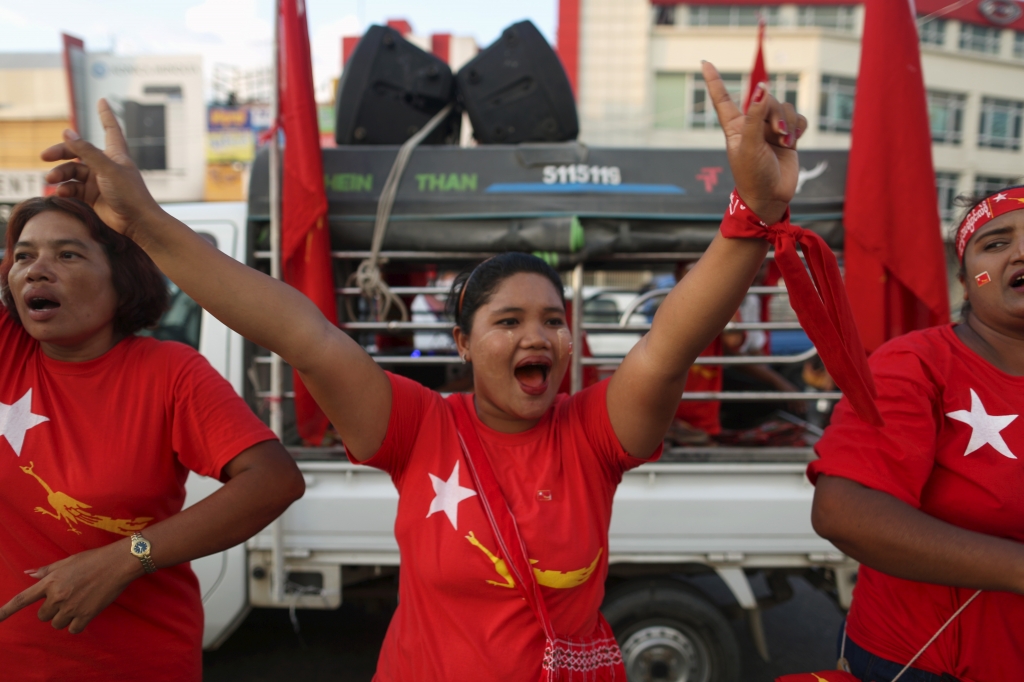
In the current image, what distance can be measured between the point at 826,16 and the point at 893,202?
23.7 metres

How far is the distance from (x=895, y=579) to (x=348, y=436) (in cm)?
123

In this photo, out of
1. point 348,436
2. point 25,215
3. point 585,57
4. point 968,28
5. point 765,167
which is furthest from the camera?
point 968,28

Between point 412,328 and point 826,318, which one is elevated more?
point 826,318

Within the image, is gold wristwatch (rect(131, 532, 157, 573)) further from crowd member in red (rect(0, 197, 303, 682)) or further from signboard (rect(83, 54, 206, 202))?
signboard (rect(83, 54, 206, 202))

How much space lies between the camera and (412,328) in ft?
9.19

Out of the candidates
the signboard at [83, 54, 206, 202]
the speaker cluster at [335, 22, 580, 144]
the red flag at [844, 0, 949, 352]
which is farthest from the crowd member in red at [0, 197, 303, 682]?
the signboard at [83, 54, 206, 202]

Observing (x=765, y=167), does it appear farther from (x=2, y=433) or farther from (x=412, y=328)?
(x=412, y=328)

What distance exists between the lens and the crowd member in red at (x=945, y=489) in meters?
1.34

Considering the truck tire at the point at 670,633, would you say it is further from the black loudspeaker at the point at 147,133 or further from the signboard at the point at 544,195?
the black loudspeaker at the point at 147,133

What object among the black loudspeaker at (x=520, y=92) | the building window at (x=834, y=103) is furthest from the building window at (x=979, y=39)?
the black loudspeaker at (x=520, y=92)

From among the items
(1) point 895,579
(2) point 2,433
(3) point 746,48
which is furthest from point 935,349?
(3) point 746,48

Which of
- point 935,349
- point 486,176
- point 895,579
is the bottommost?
point 895,579

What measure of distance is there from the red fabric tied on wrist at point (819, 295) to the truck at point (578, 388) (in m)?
1.51

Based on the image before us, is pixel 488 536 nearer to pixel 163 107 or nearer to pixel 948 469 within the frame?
pixel 948 469
